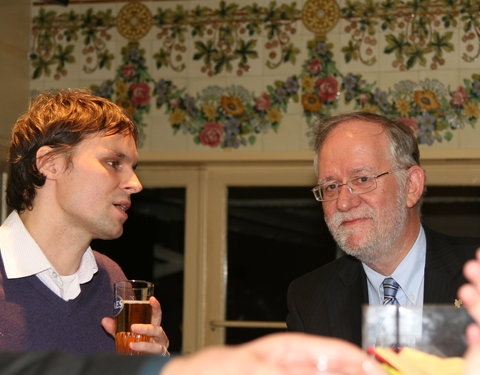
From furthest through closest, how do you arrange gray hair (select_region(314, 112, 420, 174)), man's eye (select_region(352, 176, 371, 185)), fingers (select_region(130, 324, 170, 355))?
gray hair (select_region(314, 112, 420, 174))
man's eye (select_region(352, 176, 371, 185))
fingers (select_region(130, 324, 170, 355))

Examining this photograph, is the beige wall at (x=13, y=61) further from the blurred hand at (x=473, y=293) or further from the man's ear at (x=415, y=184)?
the blurred hand at (x=473, y=293)

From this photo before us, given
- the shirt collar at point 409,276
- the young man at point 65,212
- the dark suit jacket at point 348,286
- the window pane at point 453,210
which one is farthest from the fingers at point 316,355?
the window pane at point 453,210

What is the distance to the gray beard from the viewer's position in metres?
2.21

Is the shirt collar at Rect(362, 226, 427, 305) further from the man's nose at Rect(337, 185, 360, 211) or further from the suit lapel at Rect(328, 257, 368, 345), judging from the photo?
the man's nose at Rect(337, 185, 360, 211)

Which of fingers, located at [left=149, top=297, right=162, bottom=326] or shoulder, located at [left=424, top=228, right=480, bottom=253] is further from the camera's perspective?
shoulder, located at [left=424, top=228, right=480, bottom=253]

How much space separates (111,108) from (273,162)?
98.9 inches

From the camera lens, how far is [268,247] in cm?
443

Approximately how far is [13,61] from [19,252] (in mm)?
3049

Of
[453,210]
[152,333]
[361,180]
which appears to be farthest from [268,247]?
[152,333]

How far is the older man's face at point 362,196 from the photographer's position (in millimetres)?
2242

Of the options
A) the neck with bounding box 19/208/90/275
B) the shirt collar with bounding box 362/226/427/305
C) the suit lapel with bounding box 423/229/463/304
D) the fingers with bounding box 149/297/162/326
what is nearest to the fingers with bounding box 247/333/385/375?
the fingers with bounding box 149/297/162/326

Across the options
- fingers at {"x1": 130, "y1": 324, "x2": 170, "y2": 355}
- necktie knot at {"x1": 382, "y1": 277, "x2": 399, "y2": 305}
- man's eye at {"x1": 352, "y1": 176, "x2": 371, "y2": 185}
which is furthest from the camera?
man's eye at {"x1": 352, "y1": 176, "x2": 371, "y2": 185}

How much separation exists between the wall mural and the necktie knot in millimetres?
2186

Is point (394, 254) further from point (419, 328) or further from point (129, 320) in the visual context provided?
point (419, 328)
